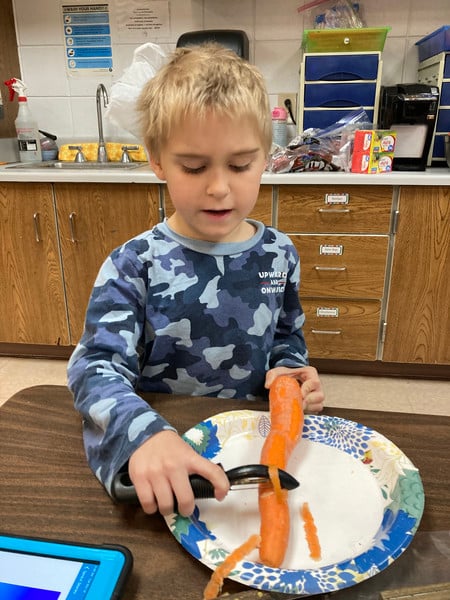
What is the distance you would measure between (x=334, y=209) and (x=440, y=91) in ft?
2.31

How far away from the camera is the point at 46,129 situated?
105 inches

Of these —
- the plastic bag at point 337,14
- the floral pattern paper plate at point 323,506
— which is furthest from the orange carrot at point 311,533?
the plastic bag at point 337,14

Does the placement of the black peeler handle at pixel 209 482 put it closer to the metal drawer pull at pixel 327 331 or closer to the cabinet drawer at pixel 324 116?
the metal drawer pull at pixel 327 331

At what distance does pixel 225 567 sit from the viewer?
42 cm

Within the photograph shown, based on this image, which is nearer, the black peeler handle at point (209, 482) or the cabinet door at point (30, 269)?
the black peeler handle at point (209, 482)

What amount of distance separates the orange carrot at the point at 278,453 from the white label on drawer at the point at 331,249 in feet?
4.53

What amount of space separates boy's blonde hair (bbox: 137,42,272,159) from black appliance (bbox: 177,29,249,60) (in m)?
1.53

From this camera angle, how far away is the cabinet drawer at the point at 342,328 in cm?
212

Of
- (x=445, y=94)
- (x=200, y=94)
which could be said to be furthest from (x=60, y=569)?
(x=445, y=94)

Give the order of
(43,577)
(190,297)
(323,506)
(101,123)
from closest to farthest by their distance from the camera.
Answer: (43,577) → (323,506) → (190,297) → (101,123)

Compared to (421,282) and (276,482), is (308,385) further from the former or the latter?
(421,282)

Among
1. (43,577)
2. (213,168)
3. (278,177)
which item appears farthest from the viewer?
(278,177)

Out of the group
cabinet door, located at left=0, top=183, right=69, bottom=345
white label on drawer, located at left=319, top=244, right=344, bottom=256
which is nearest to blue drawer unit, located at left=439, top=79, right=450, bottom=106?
white label on drawer, located at left=319, top=244, right=344, bottom=256

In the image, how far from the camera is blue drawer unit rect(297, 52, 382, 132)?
212cm
